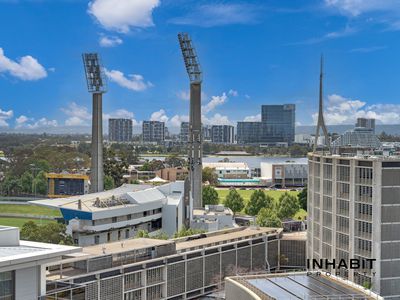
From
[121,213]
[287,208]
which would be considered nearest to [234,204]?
[287,208]

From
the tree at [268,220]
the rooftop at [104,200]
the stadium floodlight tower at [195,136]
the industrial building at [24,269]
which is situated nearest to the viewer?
the industrial building at [24,269]

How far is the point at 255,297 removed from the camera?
547 inches

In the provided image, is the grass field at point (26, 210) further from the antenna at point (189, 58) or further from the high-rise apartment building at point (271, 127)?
the high-rise apartment building at point (271, 127)

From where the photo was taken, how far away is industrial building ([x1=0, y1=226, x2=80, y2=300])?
8.78 metres

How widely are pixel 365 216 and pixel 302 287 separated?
18.3ft

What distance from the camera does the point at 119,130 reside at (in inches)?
6663

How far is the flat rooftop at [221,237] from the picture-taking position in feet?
74.3

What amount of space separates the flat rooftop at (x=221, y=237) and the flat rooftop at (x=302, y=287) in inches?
237

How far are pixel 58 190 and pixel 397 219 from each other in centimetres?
4026

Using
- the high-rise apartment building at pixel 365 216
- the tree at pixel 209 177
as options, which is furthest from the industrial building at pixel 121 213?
the tree at pixel 209 177

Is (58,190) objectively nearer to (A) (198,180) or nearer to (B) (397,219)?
(A) (198,180)

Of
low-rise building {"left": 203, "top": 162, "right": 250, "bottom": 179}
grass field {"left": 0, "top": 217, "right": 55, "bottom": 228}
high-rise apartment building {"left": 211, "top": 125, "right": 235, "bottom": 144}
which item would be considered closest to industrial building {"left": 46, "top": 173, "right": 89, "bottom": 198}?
grass field {"left": 0, "top": 217, "right": 55, "bottom": 228}

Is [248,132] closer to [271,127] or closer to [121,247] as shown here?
[271,127]

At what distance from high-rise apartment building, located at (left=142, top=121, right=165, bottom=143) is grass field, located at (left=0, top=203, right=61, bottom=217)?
4490 inches
